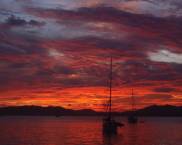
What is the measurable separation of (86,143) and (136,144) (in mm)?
10936

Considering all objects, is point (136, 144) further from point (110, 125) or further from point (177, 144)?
point (110, 125)

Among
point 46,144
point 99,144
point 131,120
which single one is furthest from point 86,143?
point 131,120

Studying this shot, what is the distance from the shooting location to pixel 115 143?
287 ft

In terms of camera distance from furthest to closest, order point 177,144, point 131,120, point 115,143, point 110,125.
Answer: point 131,120 → point 110,125 → point 115,143 → point 177,144

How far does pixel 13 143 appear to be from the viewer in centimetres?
8706

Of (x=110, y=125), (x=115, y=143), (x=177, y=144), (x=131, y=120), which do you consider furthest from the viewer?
(x=131, y=120)

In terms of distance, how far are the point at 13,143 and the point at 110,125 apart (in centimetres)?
2817

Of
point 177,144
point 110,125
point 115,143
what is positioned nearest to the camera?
point 177,144

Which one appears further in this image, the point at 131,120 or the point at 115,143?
the point at 131,120

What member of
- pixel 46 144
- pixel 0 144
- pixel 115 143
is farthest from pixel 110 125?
pixel 0 144

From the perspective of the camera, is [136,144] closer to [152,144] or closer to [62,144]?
[152,144]

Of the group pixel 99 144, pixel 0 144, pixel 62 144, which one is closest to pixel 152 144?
pixel 99 144

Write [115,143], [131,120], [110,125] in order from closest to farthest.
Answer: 1. [115,143]
2. [110,125]
3. [131,120]

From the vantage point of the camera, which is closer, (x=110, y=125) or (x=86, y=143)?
(x=86, y=143)
